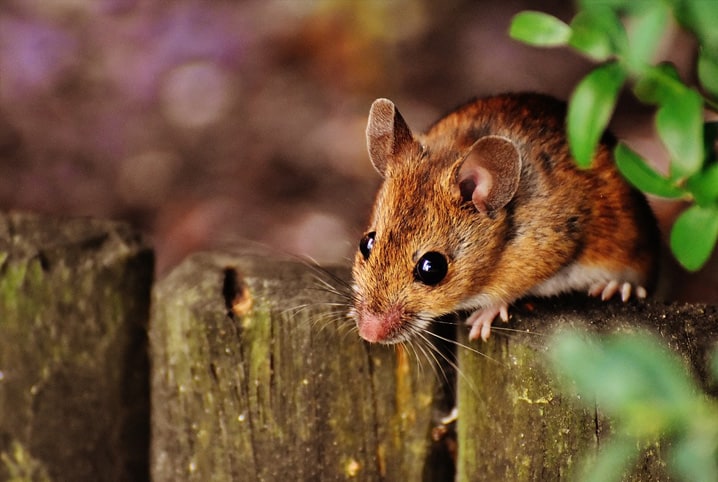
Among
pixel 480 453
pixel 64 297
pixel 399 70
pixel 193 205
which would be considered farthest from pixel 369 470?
pixel 399 70

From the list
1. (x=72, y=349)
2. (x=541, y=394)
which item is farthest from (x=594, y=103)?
(x=72, y=349)

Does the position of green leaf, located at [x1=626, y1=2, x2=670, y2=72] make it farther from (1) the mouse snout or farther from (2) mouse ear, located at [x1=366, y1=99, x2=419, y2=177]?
(2) mouse ear, located at [x1=366, y1=99, x2=419, y2=177]

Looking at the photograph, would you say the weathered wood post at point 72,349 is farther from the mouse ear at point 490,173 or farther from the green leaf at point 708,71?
the green leaf at point 708,71

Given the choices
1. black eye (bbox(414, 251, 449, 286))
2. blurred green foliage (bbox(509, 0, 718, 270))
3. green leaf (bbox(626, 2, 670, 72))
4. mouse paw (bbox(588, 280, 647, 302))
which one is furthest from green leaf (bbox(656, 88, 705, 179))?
black eye (bbox(414, 251, 449, 286))

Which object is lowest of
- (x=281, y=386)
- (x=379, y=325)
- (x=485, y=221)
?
(x=281, y=386)

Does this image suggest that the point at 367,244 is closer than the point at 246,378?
No

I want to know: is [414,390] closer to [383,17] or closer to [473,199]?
[473,199]

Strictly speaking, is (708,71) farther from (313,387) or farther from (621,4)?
(313,387)
